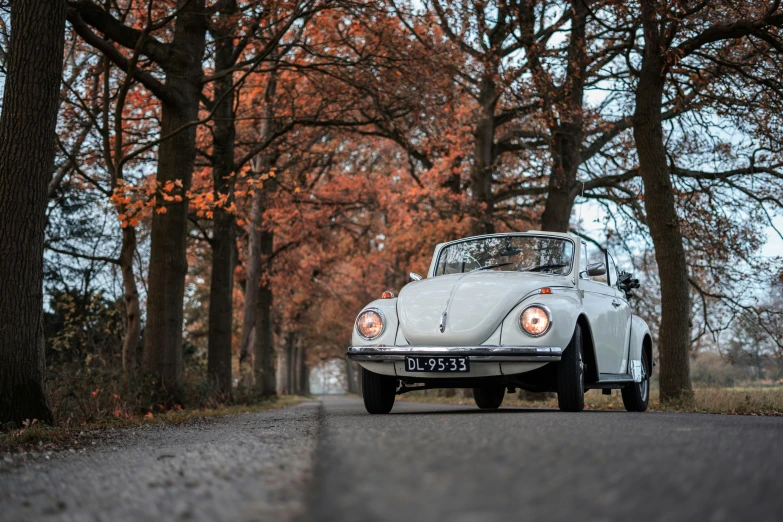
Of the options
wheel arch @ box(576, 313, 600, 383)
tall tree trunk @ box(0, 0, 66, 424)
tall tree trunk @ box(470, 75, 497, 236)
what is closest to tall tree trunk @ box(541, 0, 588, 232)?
tall tree trunk @ box(470, 75, 497, 236)

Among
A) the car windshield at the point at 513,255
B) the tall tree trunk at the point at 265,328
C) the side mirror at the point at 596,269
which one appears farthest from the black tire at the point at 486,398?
the tall tree trunk at the point at 265,328

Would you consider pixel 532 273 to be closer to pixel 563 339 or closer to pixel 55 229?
pixel 563 339

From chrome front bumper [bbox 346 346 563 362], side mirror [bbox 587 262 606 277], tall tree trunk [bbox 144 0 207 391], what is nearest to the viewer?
chrome front bumper [bbox 346 346 563 362]

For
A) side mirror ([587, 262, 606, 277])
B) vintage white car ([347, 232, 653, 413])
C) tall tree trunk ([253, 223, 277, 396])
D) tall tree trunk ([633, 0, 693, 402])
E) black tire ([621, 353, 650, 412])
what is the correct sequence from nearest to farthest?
1. vintage white car ([347, 232, 653, 413])
2. side mirror ([587, 262, 606, 277])
3. black tire ([621, 353, 650, 412])
4. tall tree trunk ([633, 0, 693, 402])
5. tall tree trunk ([253, 223, 277, 396])

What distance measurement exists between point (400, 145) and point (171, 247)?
877cm

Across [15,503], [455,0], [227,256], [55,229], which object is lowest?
[15,503]

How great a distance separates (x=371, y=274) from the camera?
39562mm

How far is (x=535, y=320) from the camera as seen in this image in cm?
720

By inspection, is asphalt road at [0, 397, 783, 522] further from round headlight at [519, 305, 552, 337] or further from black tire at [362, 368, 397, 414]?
black tire at [362, 368, 397, 414]

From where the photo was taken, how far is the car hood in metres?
7.31

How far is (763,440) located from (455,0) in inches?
594

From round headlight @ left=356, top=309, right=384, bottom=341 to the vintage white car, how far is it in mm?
12

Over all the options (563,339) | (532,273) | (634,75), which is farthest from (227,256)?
(563,339)

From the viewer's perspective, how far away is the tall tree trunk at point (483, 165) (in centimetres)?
2101
